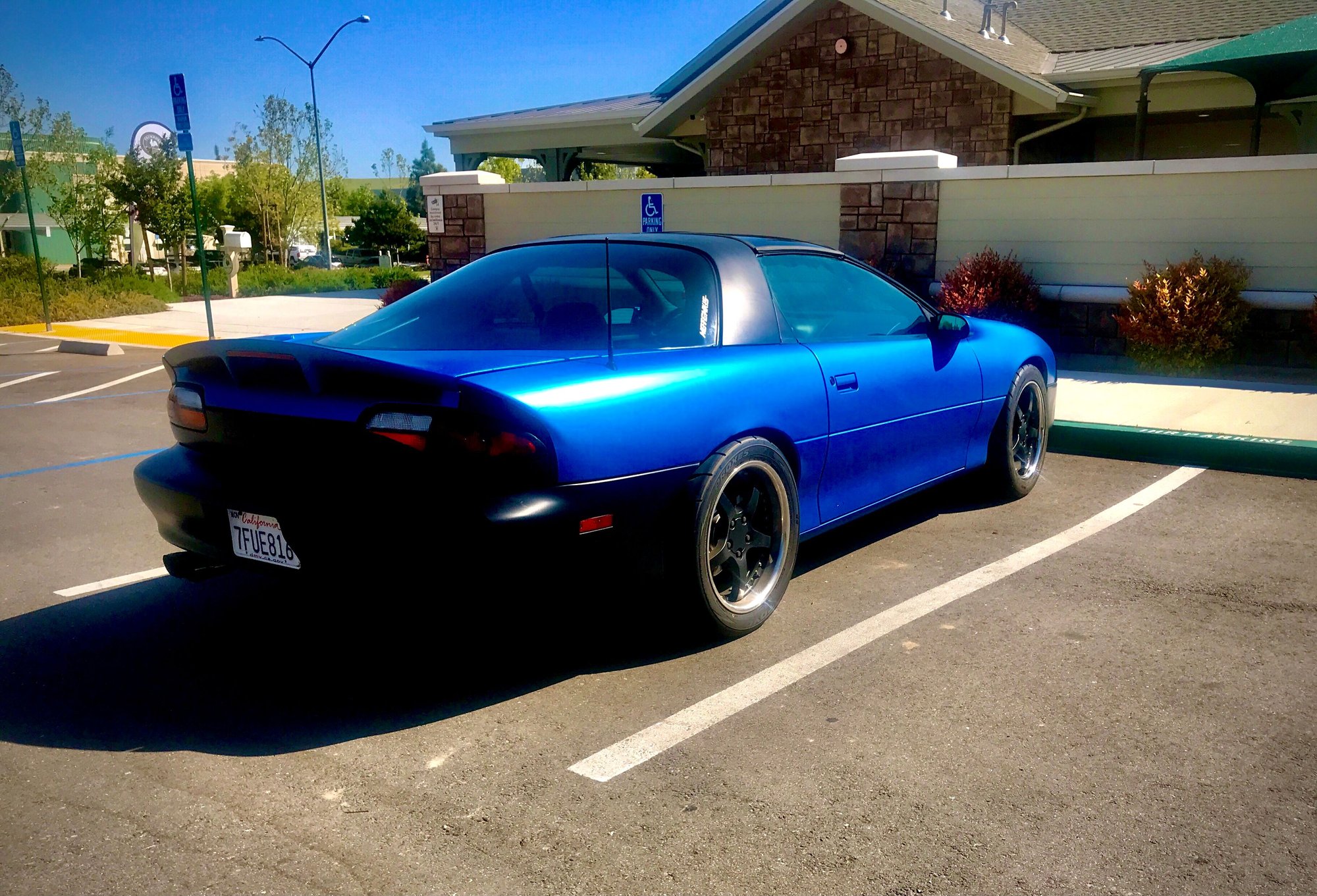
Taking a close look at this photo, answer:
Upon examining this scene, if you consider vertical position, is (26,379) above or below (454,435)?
below

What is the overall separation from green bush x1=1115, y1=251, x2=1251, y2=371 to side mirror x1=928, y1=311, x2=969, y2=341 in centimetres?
528

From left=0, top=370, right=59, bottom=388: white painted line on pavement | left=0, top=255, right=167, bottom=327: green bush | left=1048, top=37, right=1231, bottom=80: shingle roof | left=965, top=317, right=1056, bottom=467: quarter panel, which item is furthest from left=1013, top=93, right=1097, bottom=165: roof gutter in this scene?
left=0, top=255, right=167, bottom=327: green bush

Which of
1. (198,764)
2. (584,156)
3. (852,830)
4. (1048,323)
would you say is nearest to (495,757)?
(198,764)

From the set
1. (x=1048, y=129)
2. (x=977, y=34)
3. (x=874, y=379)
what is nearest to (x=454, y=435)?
(x=874, y=379)

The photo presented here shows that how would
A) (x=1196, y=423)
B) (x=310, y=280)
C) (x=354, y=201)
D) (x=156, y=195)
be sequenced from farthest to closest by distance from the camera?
(x=354, y=201) → (x=156, y=195) → (x=310, y=280) → (x=1196, y=423)

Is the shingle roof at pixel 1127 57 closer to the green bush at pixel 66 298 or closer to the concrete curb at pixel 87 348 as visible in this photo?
the concrete curb at pixel 87 348

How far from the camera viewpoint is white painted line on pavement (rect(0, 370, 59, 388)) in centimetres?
1158

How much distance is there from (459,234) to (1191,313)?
32.3 feet

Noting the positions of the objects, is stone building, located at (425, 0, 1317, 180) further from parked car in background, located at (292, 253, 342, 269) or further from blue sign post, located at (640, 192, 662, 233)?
parked car in background, located at (292, 253, 342, 269)

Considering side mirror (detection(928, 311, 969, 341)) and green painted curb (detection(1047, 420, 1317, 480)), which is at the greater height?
side mirror (detection(928, 311, 969, 341))

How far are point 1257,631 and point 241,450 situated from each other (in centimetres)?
372

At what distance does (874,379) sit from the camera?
187 inches

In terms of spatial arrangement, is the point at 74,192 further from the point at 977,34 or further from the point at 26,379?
the point at 977,34

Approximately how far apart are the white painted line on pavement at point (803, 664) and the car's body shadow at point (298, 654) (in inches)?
14.6
